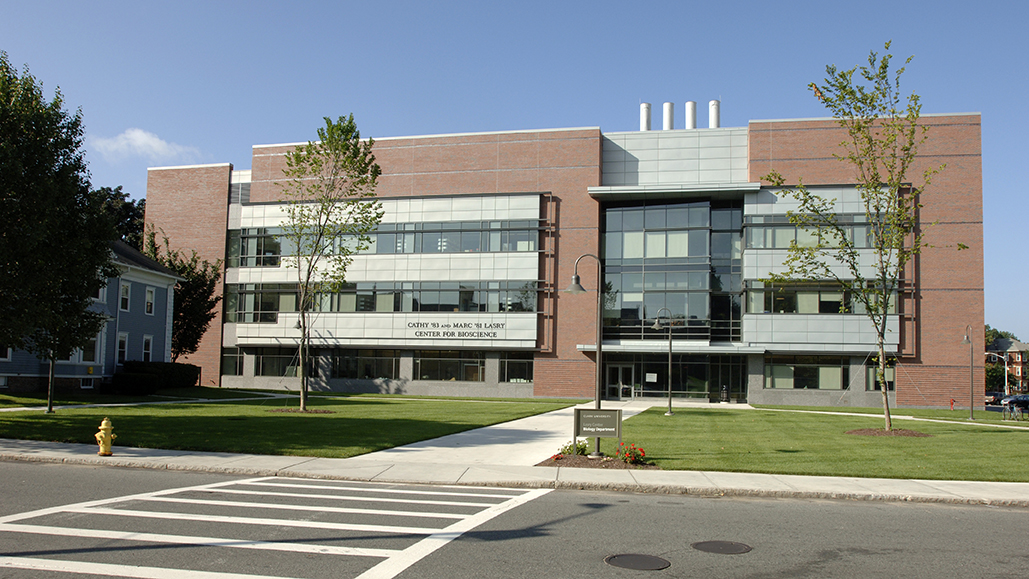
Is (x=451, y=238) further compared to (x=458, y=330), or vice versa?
(x=451, y=238)

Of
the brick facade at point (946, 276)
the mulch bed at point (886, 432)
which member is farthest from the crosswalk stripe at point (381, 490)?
the brick facade at point (946, 276)

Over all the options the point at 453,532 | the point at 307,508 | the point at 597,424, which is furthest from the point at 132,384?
the point at 453,532

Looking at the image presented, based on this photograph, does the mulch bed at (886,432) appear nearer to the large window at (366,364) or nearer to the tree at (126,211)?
the large window at (366,364)

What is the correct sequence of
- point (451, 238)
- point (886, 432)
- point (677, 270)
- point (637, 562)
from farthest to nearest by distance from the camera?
point (451, 238) < point (677, 270) < point (886, 432) < point (637, 562)

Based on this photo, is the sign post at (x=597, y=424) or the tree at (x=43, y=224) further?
the tree at (x=43, y=224)

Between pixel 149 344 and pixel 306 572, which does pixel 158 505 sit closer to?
pixel 306 572

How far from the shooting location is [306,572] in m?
6.67

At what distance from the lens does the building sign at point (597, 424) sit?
14.9 metres

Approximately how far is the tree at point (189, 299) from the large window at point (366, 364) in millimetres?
9405

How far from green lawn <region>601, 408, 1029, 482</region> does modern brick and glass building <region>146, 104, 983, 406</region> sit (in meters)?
19.3

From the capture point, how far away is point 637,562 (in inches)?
290

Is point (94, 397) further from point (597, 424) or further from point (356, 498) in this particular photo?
point (356, 498)

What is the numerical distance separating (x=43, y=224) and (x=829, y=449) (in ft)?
64.3

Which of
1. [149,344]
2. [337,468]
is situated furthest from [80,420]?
[149,344]
